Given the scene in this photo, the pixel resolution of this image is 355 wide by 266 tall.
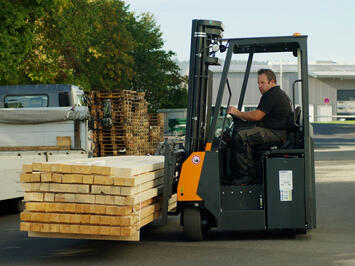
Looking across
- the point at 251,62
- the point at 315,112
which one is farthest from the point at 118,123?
the point at 315,112

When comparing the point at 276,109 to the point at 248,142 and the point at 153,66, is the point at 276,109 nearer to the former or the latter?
the point at 248,142

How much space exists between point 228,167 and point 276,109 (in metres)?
1.04

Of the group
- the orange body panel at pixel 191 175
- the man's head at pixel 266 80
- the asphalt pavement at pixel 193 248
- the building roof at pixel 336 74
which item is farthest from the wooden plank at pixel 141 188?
the building roof at pixel 336 74

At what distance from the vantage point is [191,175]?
8.76m

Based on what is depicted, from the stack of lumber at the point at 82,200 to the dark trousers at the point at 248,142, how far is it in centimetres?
168

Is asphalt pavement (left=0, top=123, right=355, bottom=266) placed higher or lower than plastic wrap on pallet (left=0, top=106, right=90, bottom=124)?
lower

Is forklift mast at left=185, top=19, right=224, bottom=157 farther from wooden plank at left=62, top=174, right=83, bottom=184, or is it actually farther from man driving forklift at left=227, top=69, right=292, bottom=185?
wooden plank at left=62, top=174, right=83, bottom=184

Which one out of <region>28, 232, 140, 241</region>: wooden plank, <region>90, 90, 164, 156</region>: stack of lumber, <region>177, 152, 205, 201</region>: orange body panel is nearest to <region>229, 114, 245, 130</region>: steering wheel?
<region>177, 152, 205, 201</region>: orange body panel

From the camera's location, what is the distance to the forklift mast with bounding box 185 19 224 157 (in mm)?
9047

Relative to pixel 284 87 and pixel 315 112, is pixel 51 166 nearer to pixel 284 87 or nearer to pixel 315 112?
pixel 284 87

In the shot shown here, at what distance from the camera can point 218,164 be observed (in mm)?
8773

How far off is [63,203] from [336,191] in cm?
918

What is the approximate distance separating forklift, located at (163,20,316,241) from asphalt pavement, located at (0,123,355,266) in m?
0.29

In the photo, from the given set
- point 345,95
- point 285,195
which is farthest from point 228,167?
point 345,95
